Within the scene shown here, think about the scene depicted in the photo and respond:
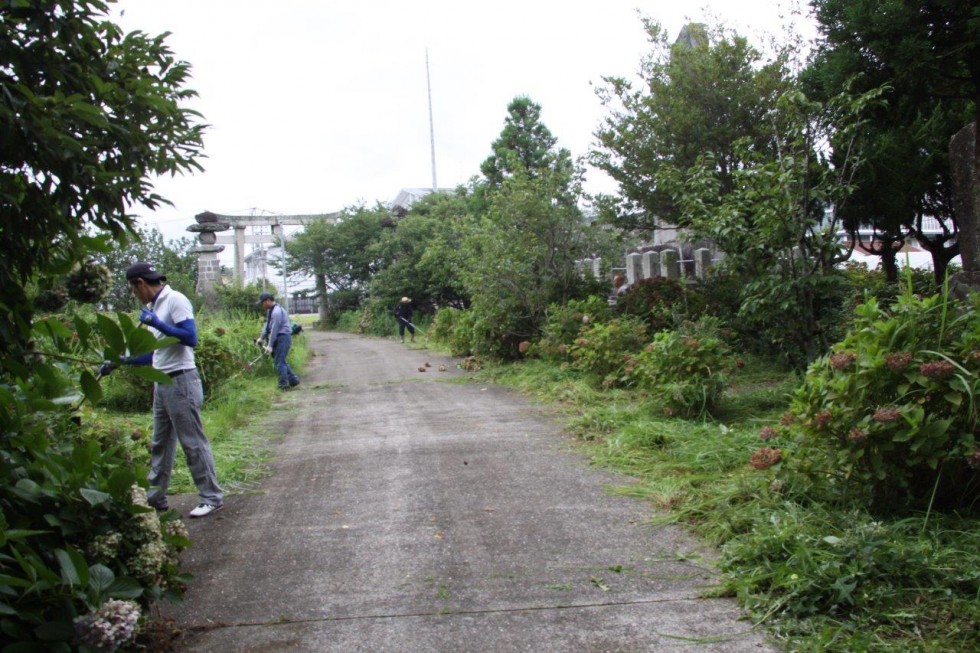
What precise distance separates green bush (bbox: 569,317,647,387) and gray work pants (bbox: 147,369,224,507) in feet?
18.3

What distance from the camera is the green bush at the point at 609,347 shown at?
10.2 m

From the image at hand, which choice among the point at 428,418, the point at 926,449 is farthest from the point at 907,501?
the point at 428,418

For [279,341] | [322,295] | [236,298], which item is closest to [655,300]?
[279,341]

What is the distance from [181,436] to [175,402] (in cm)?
26

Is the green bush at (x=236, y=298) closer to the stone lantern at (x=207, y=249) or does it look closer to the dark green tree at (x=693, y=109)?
the stone lantern at (x=207, y=249)

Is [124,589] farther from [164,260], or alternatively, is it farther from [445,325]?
[164,260]

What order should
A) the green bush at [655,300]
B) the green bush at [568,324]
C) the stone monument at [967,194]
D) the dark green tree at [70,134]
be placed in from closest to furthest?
the dark green tree at [70,134] → the stone monument at [967,194] → the green bush at [655,300] → the green bush at [568,324]

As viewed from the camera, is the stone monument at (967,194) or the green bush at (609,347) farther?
the green bush at (609,347)

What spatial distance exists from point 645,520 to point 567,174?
9.28 m

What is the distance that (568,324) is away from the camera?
488 inches

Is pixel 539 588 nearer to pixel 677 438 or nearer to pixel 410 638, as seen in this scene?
pixel 410 638

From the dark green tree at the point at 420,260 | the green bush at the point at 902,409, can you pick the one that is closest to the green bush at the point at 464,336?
Answer: the dark green tree at the point at 420,260

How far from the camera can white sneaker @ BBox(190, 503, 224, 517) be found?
5.48 metres

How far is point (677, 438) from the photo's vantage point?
669cm
